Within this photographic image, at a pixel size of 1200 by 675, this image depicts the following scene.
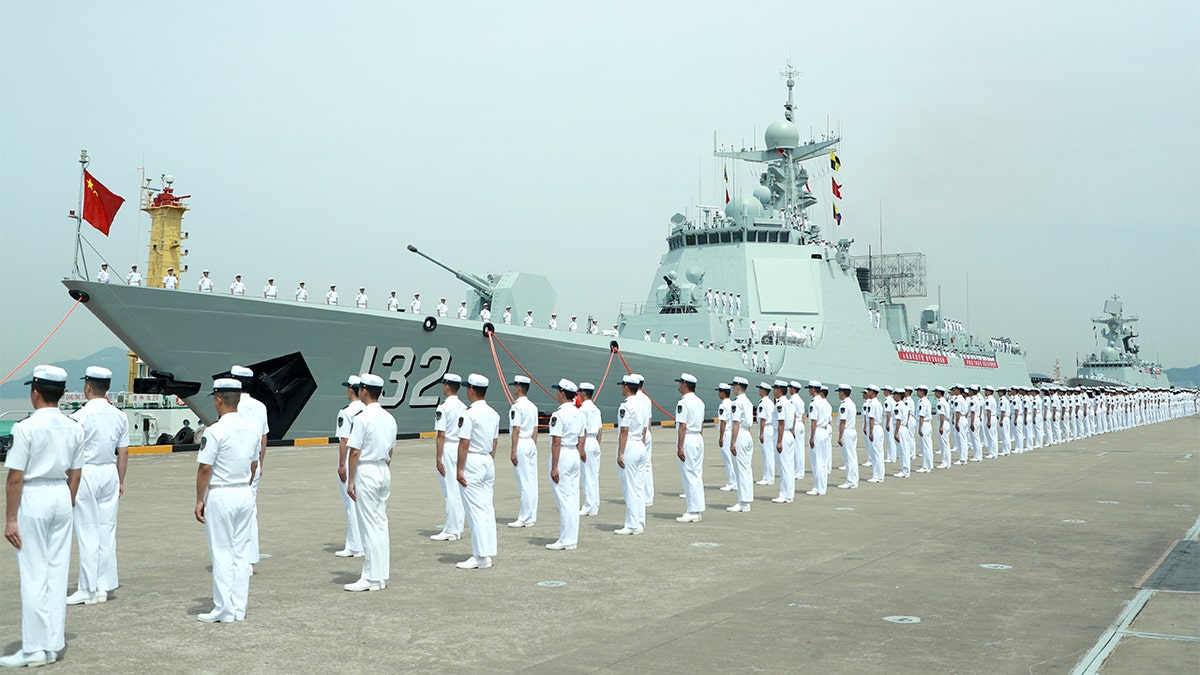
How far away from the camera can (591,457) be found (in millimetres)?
9359

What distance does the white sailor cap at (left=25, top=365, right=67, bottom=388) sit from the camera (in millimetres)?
4414

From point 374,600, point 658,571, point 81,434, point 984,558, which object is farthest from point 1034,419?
point 81,434

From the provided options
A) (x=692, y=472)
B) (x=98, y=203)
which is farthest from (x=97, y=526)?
(x=98, y=203)

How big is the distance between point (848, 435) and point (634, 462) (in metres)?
4.91

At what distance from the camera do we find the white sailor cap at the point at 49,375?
14.5ft

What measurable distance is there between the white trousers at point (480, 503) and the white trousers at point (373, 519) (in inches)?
32.1

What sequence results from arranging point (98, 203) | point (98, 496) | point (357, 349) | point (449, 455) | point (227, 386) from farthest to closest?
point (357, 349) < point (98, 203) < point (449, 455) < point (98, 496) < point (227, 386)

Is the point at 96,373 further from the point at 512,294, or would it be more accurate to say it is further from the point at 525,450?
the point at 512,294

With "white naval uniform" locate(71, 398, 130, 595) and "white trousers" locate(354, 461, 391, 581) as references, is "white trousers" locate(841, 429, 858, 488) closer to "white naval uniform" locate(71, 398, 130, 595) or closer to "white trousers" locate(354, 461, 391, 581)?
"white trousers" locate(354, 461, 391, 581)

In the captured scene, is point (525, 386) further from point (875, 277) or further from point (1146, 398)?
point (1146, 398)

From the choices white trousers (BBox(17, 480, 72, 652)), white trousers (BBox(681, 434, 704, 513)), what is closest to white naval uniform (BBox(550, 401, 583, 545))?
white trousers (BBox(681, 434, 704, 513))

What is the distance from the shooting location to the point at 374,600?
18.0ft

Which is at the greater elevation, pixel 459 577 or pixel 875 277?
pixel 875 277

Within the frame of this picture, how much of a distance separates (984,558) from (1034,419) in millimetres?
18523
